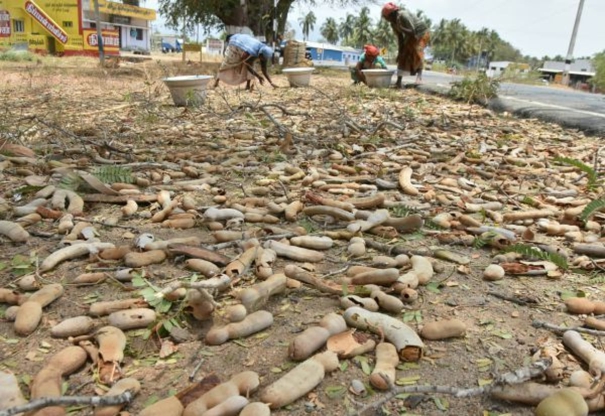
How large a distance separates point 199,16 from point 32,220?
17.5 meters

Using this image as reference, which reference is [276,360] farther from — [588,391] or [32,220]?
[32,220]

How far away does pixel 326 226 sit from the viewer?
7.11 ft

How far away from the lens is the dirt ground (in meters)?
1.22

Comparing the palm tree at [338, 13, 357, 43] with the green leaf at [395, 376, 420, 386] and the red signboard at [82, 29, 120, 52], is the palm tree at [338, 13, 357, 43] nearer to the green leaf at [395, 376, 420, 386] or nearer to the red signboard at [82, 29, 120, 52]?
the red signboard at [82, 29, 120, 52]

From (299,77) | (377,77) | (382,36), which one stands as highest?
(382,36)

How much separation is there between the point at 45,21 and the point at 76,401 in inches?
1060

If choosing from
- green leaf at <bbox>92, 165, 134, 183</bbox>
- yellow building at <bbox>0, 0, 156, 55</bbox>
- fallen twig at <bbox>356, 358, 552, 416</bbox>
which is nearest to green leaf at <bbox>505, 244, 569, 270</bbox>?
fallen twig at <bbox>356, 358, 552, 416</bbox>

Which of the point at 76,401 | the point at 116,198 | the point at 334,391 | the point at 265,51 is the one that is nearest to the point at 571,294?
the point at 334,391

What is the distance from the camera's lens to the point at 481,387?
113cm

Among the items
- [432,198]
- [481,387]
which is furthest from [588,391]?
[432,198]

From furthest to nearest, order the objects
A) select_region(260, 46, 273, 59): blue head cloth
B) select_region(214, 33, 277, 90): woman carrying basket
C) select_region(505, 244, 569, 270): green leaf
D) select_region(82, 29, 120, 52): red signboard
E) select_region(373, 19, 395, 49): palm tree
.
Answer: select_region(373, 19, 395, 49): palm tree, select_region(82, 29, 120, 52): red signboard, select_region(214, 33, 277, 90): woman carrying basket, select_region(260, 46, 273, 59): blue head cloth, select_region(505, 244, 569, 270): green leaf

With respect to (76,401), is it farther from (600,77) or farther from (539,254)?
(600,77)

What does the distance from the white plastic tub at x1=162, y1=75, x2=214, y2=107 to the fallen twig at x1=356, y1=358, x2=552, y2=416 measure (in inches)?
203

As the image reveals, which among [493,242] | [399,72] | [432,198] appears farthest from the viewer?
[399,72]
